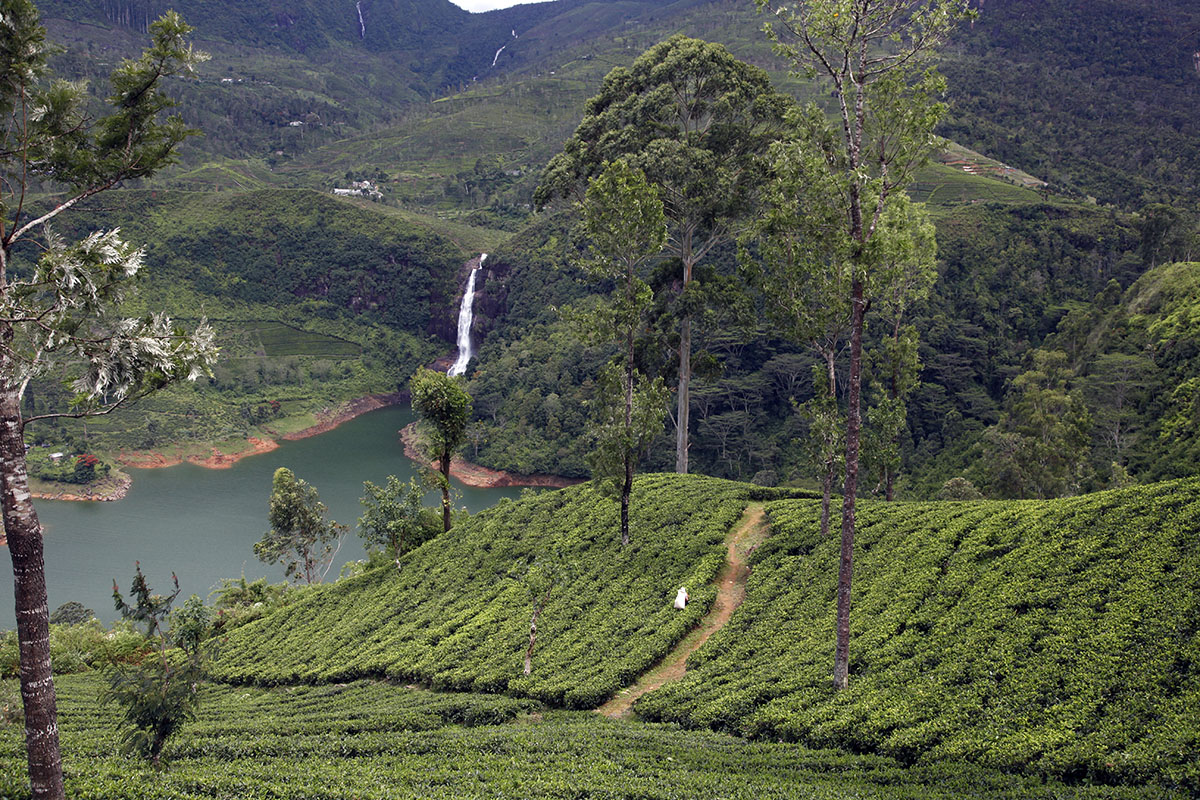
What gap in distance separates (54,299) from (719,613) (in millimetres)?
14844

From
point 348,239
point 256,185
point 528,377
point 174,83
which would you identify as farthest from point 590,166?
point 174,83

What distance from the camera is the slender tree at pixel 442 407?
28000mm

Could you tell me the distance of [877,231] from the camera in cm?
1318

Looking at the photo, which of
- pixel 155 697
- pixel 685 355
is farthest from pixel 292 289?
pixel 155 697

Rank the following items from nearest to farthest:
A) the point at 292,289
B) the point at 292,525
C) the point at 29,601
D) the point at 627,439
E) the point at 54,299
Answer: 1. the point at 29,601
2. the point at 54,299
3. the point at 627,439
4. the point at 292,525
5. the point at 292,289

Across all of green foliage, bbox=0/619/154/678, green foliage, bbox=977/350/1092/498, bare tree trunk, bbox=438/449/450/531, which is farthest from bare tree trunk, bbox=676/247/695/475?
green foliage, bbox=0/619/154/678

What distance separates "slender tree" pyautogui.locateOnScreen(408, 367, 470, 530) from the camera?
28000 mm

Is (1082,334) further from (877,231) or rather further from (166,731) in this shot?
(166,731)

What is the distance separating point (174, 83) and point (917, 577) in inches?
7522

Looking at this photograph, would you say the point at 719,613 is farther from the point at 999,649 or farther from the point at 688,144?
the point at 688,144

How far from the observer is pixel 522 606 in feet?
67.8

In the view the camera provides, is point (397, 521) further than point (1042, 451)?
No

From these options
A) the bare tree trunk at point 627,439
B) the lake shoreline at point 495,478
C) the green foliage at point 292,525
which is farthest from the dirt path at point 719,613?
the lake shoreline at point 495,478

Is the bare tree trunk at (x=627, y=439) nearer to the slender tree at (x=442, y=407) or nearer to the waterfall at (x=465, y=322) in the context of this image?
the slender tree at (x=442, y=407)
